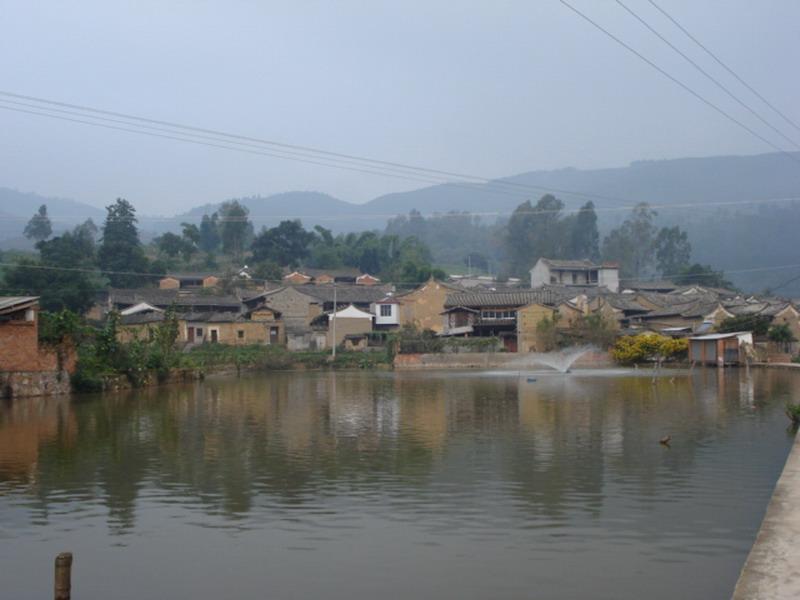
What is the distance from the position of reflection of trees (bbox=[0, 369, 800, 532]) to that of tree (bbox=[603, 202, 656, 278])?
8101 centimetres

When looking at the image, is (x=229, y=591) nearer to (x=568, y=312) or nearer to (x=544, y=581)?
(x=544, y=581)

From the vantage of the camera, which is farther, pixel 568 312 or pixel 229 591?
pixel 568 312

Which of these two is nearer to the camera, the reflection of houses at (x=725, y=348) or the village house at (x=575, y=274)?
the reflection of houses at (x=725, y=348)

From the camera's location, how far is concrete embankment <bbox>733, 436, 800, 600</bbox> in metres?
7.29

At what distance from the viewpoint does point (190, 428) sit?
2123cm

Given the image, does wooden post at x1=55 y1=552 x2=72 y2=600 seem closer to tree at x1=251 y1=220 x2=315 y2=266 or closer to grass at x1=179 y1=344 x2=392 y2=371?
grass at x1=179 y1=344 x2=392 y2=371

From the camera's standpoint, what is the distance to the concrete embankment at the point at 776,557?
7285mm

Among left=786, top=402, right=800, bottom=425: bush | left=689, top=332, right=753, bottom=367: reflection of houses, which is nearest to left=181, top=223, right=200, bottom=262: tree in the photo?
left=689, top=332, right=753, bottom=367: reflection of houses

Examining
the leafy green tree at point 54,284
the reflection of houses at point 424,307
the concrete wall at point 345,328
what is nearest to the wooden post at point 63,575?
the leafy green tree at point 54,284

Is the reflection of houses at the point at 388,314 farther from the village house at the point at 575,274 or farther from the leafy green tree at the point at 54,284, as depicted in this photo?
the village house at the point at 575,274

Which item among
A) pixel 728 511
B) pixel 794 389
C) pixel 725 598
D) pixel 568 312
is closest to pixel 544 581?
pixel 725 598

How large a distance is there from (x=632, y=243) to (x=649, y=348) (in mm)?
65050

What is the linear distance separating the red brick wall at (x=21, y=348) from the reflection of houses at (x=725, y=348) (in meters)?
33.2

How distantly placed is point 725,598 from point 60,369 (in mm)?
27191
